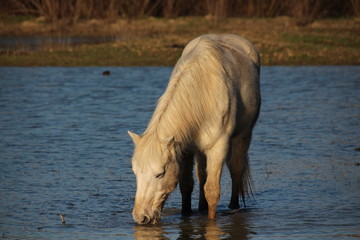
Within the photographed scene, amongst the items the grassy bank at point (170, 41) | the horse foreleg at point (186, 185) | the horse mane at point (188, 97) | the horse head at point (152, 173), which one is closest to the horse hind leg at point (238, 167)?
the horse foreleg at point (186, 185)

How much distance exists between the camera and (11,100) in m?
13.9

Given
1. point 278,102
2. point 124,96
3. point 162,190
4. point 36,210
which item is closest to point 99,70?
point 124,96

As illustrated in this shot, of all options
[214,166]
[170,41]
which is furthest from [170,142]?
[170,41]

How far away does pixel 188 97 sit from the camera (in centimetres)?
569

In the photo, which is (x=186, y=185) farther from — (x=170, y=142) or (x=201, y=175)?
(x=170, y=142)

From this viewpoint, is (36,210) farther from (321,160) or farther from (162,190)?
(321,160)

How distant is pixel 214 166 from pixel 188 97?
0.67m

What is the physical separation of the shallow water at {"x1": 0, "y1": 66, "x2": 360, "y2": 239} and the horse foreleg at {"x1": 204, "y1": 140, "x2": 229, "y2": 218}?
11.5 inches

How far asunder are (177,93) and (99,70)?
42.4 feet

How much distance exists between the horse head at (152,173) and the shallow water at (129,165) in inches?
14.2

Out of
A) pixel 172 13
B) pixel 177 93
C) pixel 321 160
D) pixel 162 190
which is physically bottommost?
pixel 172 13

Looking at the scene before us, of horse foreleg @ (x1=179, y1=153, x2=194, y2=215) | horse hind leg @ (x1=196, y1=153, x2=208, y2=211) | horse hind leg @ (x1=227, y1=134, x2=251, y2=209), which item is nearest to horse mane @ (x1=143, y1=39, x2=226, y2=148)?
horse hind leg @ (x1=196, y1=153, x2=208, y2=211)

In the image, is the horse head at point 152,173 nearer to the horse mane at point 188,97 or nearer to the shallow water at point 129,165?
the horse mane at point 188,97

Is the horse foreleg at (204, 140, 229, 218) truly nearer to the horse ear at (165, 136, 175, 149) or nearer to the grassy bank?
the horse ear at (165, 136, 175, 149)
